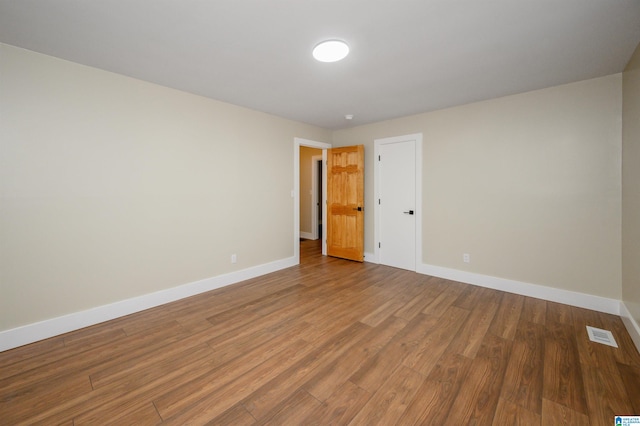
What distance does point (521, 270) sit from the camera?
3.37 meters

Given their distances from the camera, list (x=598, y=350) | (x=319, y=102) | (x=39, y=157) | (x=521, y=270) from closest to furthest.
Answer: (x=598, y=350), (x=39, y=157), (x=521, y=270), (x=319, y=102)

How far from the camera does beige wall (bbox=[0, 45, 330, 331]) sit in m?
2.28

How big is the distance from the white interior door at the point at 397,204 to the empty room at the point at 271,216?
113 millimetres

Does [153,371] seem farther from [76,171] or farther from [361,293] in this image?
[361,293]

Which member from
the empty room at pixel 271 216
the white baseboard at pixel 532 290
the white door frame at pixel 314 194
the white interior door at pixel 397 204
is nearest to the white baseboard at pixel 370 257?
the white interior door at pixel 397 204

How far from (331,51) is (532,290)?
3.68 m

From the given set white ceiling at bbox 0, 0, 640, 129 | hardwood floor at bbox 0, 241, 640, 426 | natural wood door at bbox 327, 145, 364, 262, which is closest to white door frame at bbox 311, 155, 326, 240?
natural wood door at bbox 327, 145, 364, 262

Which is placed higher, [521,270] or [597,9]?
[597,9]

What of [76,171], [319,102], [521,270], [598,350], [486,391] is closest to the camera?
[486,391]

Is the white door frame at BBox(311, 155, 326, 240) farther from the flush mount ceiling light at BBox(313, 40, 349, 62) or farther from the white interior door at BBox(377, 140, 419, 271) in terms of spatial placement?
the flush mount ceiling light at BBox(313, 40, 349, 62)

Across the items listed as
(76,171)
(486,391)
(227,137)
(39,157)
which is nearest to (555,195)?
(486,391)

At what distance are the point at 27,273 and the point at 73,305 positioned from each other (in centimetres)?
48

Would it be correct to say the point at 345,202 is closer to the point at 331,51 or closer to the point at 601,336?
the point at 331,51

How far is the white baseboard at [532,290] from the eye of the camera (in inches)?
113
